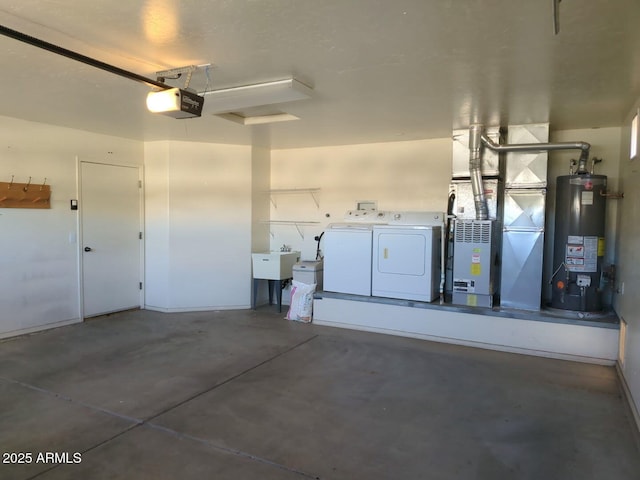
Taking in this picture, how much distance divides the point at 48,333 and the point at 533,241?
557 centimetres

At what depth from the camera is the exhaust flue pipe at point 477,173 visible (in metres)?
4.79

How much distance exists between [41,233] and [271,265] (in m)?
2.82

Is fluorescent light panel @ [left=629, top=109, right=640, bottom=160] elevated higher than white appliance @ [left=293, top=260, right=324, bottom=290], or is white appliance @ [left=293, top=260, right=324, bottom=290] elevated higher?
fluorescent light panel @ [left=629, top=109, right=640, bottom=160]

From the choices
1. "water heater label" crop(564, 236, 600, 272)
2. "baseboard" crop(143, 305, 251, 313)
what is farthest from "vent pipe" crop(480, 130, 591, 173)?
"baseboard" crop(143, 305, 251, 313)

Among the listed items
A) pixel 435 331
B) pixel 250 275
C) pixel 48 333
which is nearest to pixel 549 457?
pixel 435 331

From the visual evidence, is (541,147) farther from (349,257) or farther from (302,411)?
(302,411)

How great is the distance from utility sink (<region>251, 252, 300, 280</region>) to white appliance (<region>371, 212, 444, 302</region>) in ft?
4.75

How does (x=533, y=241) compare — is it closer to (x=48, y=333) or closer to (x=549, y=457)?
(x=549, y=457)

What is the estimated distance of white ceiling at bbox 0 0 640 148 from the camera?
233cm

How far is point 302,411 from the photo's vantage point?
10.4ft

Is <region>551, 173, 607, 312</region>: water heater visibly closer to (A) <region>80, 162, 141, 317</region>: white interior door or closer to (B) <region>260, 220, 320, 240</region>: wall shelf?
(B) <region>260, 220, 320, 240</region>: wall shelf

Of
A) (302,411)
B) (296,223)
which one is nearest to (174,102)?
(302,411)

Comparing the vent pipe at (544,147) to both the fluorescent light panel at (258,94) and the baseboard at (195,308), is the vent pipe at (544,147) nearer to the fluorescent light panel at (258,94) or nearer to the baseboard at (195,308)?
the fluorescent light panel at (258,94)

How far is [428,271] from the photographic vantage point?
500 centimetres
